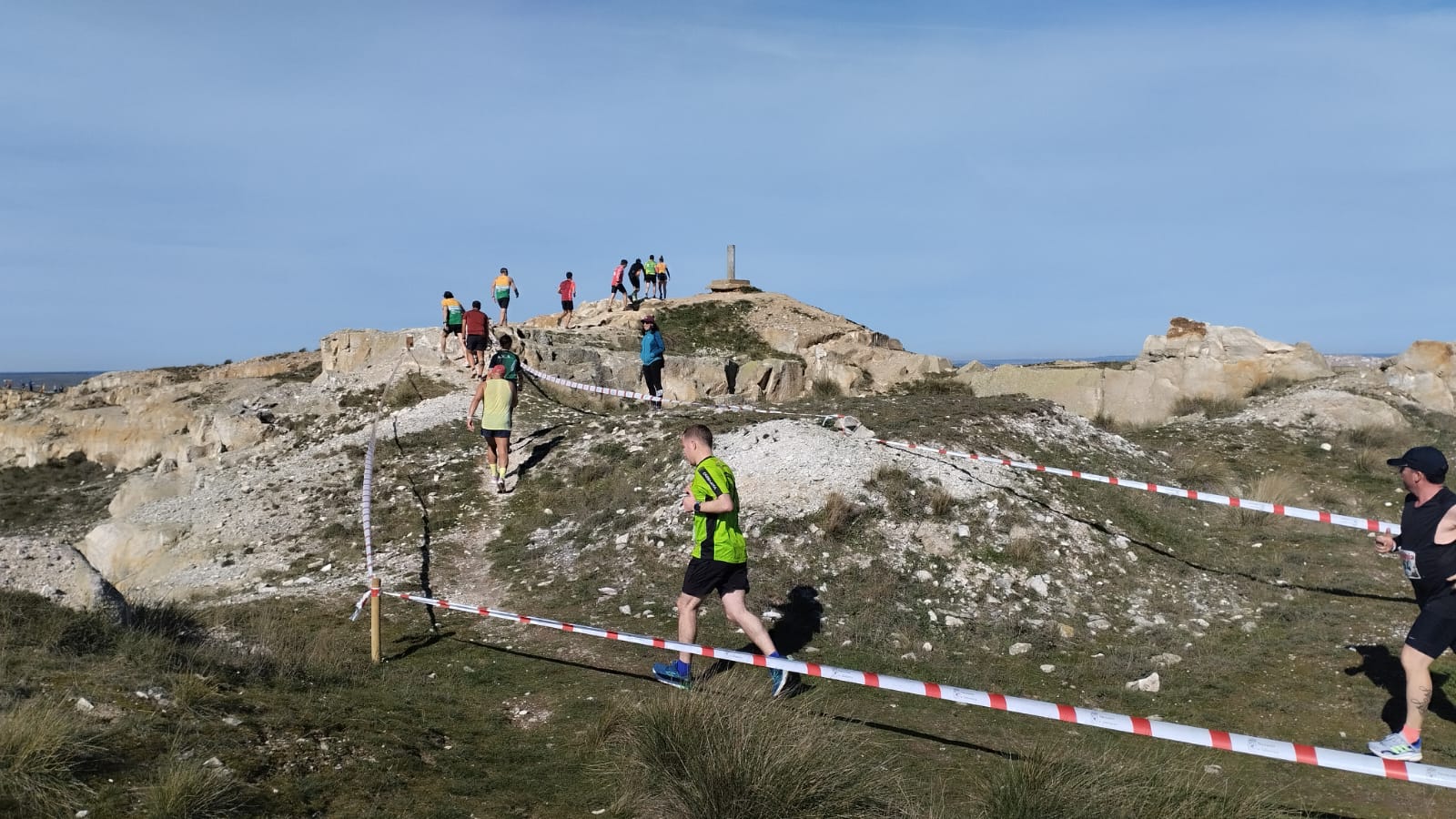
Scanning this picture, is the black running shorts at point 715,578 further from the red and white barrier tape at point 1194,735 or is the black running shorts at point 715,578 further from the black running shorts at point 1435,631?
the black running shorts at point 1435,631

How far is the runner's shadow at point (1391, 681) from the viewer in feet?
22.1

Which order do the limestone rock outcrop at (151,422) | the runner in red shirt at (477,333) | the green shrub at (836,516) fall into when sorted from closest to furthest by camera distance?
1. the green shrub at (836,516)
2. the runner in red shirt at (477,333)
3. the limestone rock outcrop at (151,422)

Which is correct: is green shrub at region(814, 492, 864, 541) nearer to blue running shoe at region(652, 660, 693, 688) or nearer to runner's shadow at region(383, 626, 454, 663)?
blue running shoe at region(652, 660, 693, 688)

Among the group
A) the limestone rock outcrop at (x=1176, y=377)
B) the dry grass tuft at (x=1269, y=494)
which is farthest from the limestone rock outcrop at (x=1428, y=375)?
the dry grass tuft at (x=1269, y=494)

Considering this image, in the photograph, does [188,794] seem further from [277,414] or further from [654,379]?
[277,414]

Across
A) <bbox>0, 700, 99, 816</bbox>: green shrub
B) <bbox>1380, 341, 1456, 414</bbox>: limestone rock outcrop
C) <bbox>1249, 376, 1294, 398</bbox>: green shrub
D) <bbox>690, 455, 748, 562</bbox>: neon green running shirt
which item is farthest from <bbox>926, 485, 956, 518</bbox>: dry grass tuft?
<bbox>1380, 341, 1456, 414</bbox>: limestone rock outcrop

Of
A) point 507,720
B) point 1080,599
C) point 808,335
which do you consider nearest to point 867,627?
point 1080,599

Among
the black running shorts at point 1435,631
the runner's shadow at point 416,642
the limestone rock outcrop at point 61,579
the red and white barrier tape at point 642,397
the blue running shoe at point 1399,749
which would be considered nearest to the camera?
the black running shorts at point 1435,631

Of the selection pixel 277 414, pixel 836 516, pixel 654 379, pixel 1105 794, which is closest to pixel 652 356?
pixel 654 379

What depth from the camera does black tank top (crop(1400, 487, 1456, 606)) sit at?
5504 mm

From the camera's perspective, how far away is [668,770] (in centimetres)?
486

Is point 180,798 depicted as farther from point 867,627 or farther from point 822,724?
point 867,627

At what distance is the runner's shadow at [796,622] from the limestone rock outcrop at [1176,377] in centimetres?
1542

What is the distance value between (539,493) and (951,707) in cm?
823
